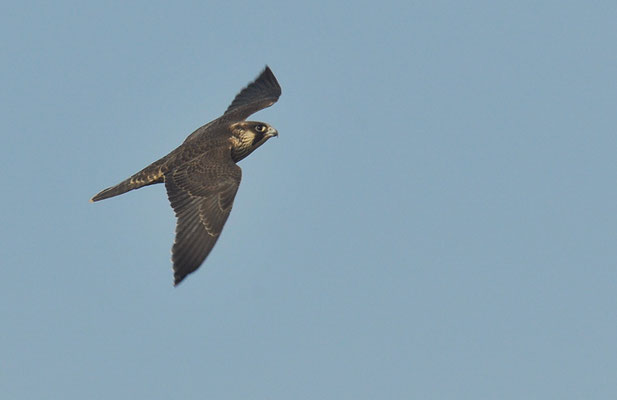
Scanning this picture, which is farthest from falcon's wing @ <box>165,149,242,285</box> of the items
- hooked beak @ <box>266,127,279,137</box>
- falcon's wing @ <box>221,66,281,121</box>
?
falcon's wing @ <box>221,66,281,121</box>

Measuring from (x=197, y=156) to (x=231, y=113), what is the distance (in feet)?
9.19

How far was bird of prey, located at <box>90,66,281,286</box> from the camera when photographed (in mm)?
14849

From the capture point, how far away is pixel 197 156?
16625 mm

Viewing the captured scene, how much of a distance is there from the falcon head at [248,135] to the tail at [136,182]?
1.34 meters

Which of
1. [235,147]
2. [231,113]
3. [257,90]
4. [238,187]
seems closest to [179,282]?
[238,187]

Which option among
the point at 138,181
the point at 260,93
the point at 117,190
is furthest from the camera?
the point at 260,93

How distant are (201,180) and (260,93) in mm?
5109

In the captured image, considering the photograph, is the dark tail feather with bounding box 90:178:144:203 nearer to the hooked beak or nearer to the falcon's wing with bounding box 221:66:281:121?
the hooked beak

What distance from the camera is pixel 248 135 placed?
56.9 ft

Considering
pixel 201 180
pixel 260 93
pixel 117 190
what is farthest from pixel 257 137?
pixel 260 93

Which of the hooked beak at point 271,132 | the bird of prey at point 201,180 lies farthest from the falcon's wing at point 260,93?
the hooked beak at point 271,132

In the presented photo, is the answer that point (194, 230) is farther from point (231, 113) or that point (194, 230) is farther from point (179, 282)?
point (231, 113)

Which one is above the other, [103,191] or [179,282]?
[103,191]

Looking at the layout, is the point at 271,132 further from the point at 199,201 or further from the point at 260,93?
the point at 260,93
